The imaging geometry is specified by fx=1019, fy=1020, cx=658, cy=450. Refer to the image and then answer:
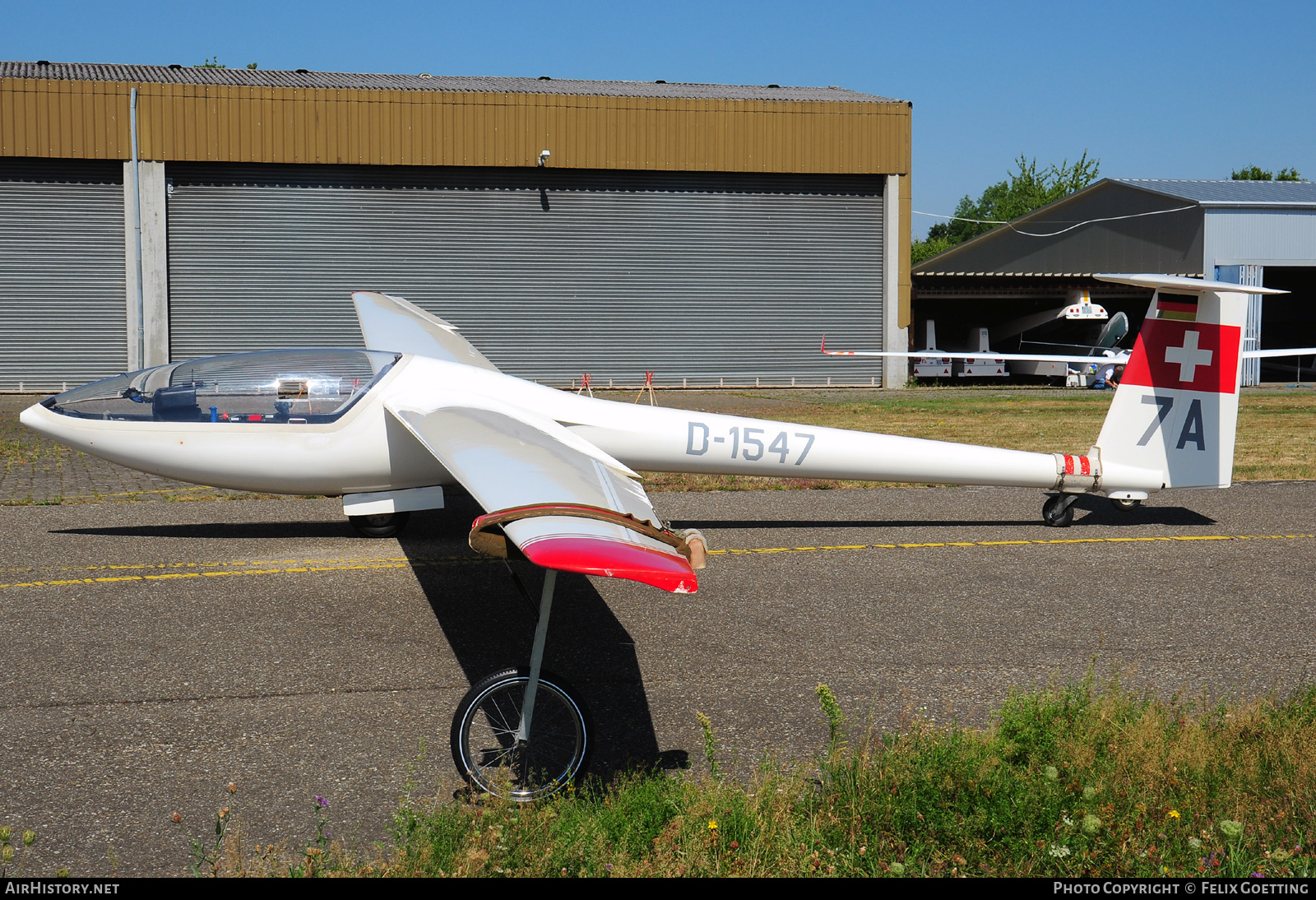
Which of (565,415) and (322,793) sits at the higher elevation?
(565,415)

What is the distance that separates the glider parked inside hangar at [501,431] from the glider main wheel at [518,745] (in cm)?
149

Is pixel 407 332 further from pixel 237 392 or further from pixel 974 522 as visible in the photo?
pixel 974 522

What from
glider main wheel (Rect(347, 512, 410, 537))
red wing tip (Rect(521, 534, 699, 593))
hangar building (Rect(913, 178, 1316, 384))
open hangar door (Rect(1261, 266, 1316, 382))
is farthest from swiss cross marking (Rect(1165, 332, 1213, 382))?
open hangar door (Rect(1261, 266, 1316, 382))

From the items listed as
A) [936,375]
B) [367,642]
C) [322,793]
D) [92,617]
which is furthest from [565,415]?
[936,375]

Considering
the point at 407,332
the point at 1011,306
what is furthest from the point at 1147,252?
the point at 407,332

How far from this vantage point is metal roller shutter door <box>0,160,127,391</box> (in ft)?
95.5

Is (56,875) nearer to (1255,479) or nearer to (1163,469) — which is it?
(1163,469)

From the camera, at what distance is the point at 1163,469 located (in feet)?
32.8

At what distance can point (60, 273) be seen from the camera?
96.8 ft

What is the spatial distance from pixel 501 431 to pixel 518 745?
9.95 feet

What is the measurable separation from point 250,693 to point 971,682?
161 inches

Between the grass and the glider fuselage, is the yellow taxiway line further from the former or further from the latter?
the grass

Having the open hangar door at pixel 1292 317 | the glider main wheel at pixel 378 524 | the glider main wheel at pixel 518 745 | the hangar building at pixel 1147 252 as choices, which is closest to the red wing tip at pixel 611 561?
the glider main wheel at pixel 518 745

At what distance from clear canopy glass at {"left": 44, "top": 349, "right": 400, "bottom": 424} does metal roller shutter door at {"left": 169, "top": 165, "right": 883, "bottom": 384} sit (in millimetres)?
22408
